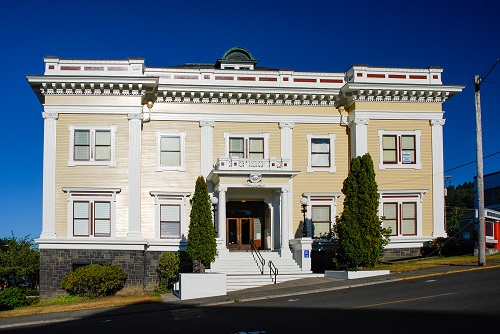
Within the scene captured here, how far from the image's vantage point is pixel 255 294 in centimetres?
2484

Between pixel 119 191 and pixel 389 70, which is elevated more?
pixel 389 70

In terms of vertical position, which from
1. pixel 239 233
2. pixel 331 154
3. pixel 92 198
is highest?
pixel 331 154

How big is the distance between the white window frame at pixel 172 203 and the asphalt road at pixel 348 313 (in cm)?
950

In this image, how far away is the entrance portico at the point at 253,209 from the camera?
107 ft

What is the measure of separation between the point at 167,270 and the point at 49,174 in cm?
740

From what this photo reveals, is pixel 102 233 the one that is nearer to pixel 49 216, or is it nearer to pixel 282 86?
pixel 49 216

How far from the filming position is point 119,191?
32531mm

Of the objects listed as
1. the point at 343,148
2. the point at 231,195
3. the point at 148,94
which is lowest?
the point at 231,195

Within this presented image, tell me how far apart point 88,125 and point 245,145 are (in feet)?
26.7

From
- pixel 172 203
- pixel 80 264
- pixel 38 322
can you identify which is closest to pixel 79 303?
pixel 80 264

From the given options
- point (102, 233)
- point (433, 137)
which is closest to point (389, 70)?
point (433, 137)

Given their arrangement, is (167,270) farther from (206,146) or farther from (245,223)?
(206,146)

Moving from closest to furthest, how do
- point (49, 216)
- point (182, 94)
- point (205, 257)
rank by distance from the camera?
point (205, 257) → point (49, 216) → point (182, 94)

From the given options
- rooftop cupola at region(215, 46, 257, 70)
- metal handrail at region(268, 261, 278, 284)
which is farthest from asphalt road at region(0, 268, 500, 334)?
rooftop cupola at region(215, 46, 257, 70)
